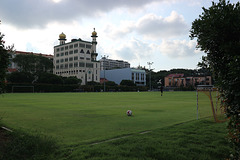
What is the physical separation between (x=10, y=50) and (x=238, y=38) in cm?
696

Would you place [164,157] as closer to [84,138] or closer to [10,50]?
[84,138]

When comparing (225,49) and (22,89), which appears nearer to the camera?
(225,49)

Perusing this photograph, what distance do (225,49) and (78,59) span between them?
110088mm

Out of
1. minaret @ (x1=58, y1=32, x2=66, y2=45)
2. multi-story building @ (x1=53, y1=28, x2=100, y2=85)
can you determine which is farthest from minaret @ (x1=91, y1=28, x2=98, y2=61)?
minaret @ (x1=58, y1=32, x2=66, y2=45)

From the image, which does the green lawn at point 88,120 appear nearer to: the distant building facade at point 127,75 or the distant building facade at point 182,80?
the distant building facade at point 127,75

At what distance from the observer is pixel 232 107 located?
4.08m

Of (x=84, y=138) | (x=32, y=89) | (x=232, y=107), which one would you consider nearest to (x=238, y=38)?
(x=232, y=107)

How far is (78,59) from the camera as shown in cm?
11112

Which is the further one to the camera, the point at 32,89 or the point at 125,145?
the point at 32,89

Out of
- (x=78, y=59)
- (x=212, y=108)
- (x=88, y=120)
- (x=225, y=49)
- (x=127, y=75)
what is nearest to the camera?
(x=225, y=49)

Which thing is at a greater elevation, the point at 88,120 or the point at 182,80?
the point at 182,80

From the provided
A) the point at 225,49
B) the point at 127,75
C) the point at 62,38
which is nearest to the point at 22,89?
the point at 62,38

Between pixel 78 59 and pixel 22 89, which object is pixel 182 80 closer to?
pixel 78 59

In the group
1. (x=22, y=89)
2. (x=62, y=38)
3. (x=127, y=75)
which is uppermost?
(x=62, y=38)
